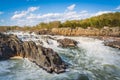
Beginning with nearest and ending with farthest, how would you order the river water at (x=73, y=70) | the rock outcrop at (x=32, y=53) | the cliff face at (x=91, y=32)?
1. the river water at (x=73, y=70)
2. the rock outcrop at (x=32, y=53)
3. the cliff face at (x=91, y=32)

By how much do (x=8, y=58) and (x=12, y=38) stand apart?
209 inches

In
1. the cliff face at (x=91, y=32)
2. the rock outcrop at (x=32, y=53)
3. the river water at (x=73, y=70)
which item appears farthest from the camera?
the cliff face at (x=91, y=32)

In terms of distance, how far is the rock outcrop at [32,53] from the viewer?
2419 cm

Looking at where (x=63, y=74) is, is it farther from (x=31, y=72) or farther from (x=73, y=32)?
(x=73, y=32)

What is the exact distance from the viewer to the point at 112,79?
837 inches

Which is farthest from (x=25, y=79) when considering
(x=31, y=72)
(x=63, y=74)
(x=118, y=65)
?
(x=118, y=65)

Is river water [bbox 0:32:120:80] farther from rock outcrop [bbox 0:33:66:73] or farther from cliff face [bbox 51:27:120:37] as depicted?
cliff face [bbox 51:27:120:37]

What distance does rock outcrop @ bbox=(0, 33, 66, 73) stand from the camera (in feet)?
79.4

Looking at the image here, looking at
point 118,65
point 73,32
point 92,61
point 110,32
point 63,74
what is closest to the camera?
point 63,74

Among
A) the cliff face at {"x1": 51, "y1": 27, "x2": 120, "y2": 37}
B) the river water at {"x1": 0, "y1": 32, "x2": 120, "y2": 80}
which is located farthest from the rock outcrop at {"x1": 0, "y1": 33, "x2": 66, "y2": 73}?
the cliff face at {"x1": 51, "y1": 27, "x2": 120, "y2": 37}

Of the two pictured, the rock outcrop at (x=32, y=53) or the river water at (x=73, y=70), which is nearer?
the river water at (x=73, y=70)

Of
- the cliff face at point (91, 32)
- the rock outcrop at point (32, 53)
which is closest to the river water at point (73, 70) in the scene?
the rock outcrop at point (32, 53)

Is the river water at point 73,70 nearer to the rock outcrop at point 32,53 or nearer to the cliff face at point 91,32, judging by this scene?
the rock outcrop at point 32,53

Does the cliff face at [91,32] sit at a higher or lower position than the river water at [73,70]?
higher
